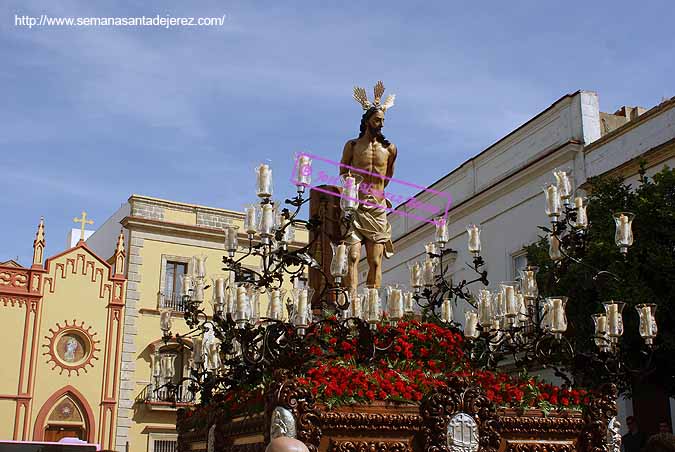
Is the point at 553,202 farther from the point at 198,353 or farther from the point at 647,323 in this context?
the point at 198,353

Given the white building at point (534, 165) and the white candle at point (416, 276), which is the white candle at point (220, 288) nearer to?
the white candle at point (416, 276)

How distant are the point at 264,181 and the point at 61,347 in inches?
714

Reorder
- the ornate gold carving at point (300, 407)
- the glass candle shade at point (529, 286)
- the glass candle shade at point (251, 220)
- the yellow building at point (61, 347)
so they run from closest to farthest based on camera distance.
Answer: the ornate gold carving at point (300, 407) → the glass candle shade at point (251, 220) → the glass candle shade at point (529, 286) → the yellow building at point (61, 347)

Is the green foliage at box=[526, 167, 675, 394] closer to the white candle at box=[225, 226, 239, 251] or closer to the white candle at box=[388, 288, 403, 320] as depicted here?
the white candle at box=[388, 288, 403, 320]

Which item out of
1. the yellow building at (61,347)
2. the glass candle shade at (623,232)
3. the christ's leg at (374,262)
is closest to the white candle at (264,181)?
the christ's leg at (374,262)

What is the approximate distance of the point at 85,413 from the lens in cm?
2422

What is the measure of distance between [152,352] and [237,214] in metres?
6.13

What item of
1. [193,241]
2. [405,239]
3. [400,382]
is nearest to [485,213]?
[405,239]

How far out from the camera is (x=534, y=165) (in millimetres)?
19312

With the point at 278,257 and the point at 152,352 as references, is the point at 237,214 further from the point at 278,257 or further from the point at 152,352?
the point at 278,257

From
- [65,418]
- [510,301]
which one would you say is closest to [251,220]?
[510,301]

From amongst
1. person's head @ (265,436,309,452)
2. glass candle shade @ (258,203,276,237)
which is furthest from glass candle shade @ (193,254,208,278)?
person's head @ (265,436,309,452)

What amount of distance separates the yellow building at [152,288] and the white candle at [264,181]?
16.9 meters

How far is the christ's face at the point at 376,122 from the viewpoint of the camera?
1006cm
